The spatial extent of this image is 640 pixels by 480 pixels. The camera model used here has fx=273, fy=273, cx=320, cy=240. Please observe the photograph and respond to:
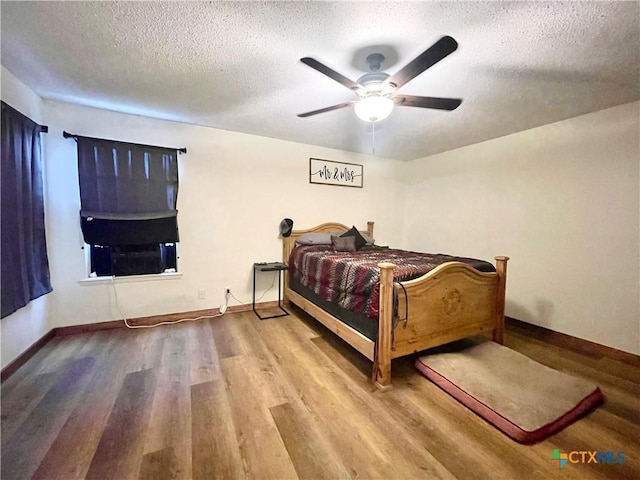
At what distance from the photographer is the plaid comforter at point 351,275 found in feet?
6.93

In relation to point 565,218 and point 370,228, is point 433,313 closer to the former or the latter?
point 565,218

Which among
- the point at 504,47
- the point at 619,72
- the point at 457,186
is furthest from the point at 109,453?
the point at 457,186

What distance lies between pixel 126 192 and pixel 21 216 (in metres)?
0.90

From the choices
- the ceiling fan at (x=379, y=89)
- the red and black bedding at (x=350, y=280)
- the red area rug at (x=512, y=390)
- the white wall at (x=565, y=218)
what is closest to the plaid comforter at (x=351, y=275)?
the red and black bedding at (x=350, y=280)

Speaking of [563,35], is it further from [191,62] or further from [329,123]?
[191,62]

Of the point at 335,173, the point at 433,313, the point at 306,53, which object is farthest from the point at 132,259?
the point at 433,313

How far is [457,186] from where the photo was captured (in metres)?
4.07

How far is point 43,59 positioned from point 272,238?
2.60 m

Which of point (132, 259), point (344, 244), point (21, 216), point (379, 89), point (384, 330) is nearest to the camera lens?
point (379, 89)

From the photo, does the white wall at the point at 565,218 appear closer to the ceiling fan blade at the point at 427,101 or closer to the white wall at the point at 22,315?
the ceiling fan blade at the point at 427,101

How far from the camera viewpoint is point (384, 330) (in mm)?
1984

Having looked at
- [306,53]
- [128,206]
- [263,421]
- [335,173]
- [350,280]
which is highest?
[306,53]

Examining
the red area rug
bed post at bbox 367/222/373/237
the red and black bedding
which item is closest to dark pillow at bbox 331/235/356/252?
the red and black bedding

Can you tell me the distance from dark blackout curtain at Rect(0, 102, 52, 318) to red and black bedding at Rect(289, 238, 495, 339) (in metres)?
2.43
